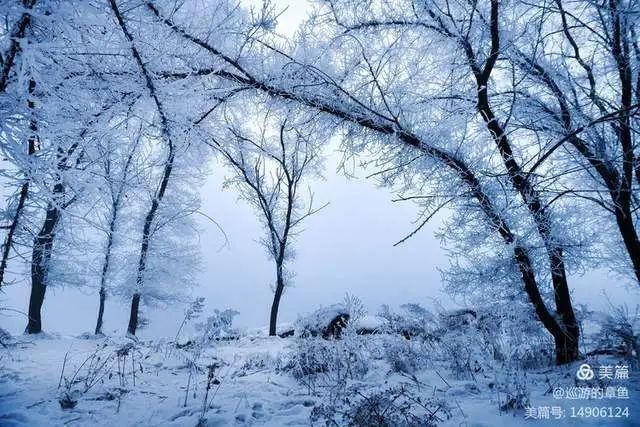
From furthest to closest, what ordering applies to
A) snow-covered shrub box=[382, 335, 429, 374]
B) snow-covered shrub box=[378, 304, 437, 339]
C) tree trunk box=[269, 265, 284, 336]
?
tree trunk box=[269, 265, 284, 336] < snow-covered shrub box=[378, 304, 437, 339] < snow-covered shrub box=[382, 335, 429, 374]

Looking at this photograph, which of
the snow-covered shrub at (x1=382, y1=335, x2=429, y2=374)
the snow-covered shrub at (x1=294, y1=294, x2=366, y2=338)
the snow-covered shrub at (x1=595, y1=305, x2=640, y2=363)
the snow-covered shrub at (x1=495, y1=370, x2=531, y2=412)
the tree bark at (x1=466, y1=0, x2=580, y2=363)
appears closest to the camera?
the snow-covered shrub at (x1=495, y1=370, x2=531, y2=412)

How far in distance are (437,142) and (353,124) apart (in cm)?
96

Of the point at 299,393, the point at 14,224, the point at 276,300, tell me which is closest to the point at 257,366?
the point at 299,393

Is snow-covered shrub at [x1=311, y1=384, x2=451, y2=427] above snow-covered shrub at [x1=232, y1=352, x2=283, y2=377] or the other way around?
above

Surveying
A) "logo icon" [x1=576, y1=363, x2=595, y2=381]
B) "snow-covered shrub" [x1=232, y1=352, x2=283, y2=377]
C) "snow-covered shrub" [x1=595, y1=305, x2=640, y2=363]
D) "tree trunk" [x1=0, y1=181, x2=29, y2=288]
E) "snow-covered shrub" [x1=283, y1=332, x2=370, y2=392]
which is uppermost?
"tree trunk" [x1=0, y1=181, x2=29, y2=288]

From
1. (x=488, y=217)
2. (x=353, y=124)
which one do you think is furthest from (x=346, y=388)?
(x=353, y=124)

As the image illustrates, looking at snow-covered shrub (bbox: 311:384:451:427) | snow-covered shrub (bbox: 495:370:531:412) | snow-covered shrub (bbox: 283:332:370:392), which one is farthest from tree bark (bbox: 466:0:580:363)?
snow-covered shrub (bbox: 283:332:370:392)

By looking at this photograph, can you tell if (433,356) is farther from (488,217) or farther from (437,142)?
(437,142)

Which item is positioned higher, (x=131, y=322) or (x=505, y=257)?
(x=505, y=257)

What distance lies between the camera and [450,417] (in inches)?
101

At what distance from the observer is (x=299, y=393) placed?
3445mm

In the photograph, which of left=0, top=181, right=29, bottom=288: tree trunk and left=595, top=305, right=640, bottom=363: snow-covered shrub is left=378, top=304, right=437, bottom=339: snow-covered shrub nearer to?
left=595, top=305, right=640, bottom=363: snow-covered shrub

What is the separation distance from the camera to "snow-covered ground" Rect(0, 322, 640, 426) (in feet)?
8.64

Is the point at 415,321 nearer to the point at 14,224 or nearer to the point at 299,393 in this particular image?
the point at 299,393
